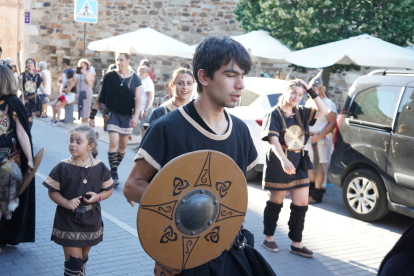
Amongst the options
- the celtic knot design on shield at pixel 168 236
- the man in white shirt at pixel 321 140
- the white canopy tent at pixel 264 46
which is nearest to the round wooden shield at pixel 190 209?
the celtic knot design on shield at pixel 168 236

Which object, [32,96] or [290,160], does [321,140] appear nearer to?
[290,160]

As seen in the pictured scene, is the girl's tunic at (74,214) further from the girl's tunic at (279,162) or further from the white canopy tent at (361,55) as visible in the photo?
the white canopy tent at (361,55)

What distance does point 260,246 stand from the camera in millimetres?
5605

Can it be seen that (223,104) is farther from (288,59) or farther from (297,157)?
(288,59)

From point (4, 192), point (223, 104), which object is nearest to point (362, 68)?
point (4, 192)

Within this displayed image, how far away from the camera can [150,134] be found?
7.65 feet

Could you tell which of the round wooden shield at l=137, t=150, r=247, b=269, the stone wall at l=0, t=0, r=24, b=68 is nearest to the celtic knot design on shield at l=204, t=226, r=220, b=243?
the round wooden shield at l=137, t=150, r=247, b=269

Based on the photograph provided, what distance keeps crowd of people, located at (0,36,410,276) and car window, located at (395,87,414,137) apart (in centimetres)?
133

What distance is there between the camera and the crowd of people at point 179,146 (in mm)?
2340

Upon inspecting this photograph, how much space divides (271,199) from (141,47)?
10917 millimetres

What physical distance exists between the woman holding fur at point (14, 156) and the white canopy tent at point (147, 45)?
1102 centimetres

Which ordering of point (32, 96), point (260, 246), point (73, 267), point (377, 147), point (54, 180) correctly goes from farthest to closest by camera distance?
point (32, 96) < point (377, 147) < point (260, 246) < point (54, 180) < point (73, 267)

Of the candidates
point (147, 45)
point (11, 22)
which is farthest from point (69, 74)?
point (11, 22)

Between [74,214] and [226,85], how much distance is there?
2.00 m
